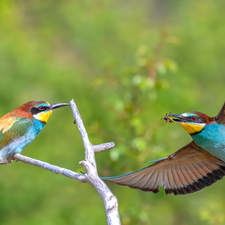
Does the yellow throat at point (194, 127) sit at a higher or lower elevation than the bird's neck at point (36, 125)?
higher

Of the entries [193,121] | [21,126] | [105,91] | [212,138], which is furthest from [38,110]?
[105,91]

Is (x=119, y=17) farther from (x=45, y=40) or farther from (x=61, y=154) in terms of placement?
(x=61, y=154)

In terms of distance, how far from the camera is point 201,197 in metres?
4.54

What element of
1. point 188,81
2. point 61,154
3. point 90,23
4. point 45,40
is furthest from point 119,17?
point 61,154

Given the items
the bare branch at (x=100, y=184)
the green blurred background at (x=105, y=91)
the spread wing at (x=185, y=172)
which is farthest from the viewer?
the green blurred background at (x=105, y=91)

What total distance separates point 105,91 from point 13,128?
7.86ft

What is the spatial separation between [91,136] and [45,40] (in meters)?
3.12

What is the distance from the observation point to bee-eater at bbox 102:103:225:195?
2.33 metres

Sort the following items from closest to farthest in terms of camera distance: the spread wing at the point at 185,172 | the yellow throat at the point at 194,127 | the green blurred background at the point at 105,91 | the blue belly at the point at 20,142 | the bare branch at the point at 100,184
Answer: the bare branch at the point at 100,184 → the yellow throat at the point at 194,127 → the blue belly at the point at 20,142 → the spread wing at the point at 185,172 → the green blurred background at the point at 105,91

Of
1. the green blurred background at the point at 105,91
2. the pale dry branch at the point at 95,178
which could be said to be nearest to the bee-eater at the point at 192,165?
the green blurred background at the point at 105,91

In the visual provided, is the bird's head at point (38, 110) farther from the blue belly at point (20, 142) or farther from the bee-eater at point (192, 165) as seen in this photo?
the bee-eater at point (192, 165)

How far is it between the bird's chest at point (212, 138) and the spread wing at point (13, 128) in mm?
1029

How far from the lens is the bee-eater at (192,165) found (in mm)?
2332

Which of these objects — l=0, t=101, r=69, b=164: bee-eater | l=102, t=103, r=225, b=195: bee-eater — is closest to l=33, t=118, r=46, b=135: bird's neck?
l=0, t=101, r=69, b=164: bee-eater
